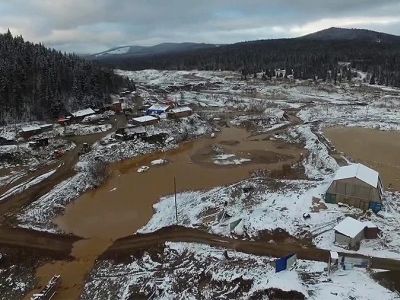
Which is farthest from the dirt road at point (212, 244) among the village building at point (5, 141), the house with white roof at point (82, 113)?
the house with white roof at point (82, 113)

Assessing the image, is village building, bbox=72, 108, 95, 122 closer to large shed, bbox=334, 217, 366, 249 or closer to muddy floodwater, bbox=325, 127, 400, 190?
muddy floodwater, bbox=325, 127, 400, 190

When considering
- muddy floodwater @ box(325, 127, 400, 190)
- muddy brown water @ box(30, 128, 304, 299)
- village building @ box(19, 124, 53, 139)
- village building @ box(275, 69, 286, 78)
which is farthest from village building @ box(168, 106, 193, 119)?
village building @ box(275, 69, 286, 78)

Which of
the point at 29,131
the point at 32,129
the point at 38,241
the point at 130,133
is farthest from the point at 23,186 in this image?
the point at 32,129

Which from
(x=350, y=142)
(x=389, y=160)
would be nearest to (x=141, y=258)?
(x=389, y=160)

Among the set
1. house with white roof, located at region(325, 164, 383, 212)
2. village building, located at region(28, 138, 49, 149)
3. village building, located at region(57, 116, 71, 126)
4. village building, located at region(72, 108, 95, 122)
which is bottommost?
house with white roof, located at region(325, 164, 383, 212)

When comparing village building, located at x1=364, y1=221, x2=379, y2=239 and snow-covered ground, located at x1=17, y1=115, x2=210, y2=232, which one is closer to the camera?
village building, located at x1=364, y1=221, x2=379, y2=239

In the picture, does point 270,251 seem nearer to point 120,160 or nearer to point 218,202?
point 218,202
